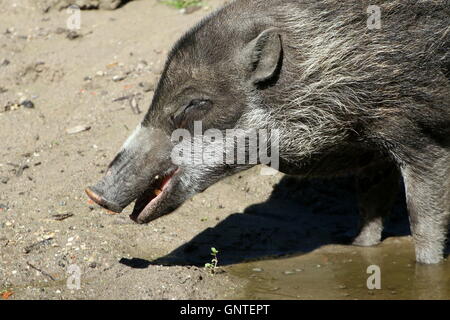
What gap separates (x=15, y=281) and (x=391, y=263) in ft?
10.2

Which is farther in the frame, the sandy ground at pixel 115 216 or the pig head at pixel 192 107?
the sandy ground at pixel 115 216

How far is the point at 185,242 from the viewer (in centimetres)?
712

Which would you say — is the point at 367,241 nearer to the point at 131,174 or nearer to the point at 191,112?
the point at 191,112

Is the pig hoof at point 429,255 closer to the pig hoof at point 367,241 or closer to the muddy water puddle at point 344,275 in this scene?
the muddy water puddle at point 344,275

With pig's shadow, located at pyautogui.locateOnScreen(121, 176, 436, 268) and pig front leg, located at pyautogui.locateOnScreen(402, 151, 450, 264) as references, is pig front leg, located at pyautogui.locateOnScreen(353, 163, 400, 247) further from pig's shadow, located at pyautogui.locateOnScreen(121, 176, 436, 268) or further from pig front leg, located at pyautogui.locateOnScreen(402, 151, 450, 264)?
pig front leg, located at pyautogui.locateOnScreen(402, 151, 450, 264)

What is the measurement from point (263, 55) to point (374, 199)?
208cm

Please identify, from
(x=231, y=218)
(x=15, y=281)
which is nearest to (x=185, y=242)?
(x=231, y=218)

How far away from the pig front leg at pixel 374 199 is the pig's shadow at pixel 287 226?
0.24 meters

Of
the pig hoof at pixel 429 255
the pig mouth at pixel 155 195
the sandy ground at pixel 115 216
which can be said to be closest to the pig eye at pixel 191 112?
the pig mouth at pixel 155 195

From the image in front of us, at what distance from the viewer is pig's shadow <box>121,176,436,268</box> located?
7062mm

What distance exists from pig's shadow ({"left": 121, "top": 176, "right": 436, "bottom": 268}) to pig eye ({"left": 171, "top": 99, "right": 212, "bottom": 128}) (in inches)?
47.6

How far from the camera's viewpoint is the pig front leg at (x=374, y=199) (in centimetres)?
735

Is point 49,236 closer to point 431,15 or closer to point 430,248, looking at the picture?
point 430,248

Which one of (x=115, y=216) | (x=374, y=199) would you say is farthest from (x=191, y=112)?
(x=374, y=199)
